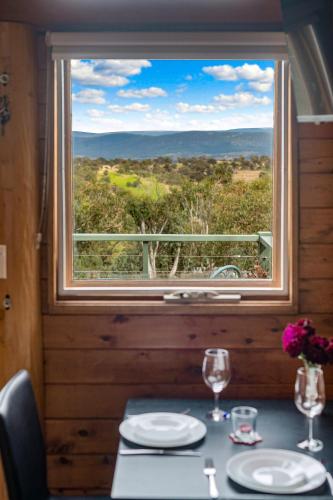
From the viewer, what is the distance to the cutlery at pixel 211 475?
4.86 ft

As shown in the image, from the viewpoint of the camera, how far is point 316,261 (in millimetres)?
2398

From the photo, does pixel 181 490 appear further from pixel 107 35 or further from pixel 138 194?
pixel 107 35

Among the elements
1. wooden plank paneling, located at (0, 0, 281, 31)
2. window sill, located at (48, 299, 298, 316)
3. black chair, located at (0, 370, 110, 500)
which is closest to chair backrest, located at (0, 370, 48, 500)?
black chair, located at (0, 370, 110, 500)

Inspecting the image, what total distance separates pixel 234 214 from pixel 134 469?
3.94 ft

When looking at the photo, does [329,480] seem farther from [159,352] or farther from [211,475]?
[159,352]

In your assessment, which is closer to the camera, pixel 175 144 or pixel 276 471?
pixel 276 471

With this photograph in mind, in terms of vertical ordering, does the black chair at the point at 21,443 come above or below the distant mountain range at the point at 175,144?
below

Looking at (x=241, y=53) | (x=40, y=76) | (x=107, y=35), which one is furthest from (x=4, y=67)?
(x=241, y=53)

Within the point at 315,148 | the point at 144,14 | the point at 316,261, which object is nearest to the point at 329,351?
the point at 316,261

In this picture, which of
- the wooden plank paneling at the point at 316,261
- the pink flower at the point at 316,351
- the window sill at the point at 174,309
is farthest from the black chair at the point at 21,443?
the wooden plank paneling at the point at 316,261

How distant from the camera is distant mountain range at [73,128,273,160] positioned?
8.21 ft

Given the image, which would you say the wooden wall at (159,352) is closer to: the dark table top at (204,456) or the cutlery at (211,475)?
the dark table top at (204,456)

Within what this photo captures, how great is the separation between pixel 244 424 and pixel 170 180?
1.09 m

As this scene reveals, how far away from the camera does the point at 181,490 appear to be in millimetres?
1501
